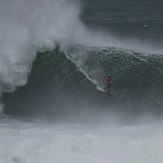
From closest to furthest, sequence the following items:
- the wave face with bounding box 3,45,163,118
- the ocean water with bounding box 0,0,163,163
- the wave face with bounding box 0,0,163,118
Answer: the ocean water with bounding box 0,0,163,163, the wave face with bounding box 3,45,163,118, the wave face with bounding box 0,0,163,118

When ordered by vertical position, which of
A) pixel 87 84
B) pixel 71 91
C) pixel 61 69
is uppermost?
pixel 61 69

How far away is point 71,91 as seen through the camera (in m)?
28.1

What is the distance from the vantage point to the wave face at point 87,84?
88.2ft

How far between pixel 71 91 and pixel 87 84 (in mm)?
1088

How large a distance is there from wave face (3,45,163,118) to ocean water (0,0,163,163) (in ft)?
0.19

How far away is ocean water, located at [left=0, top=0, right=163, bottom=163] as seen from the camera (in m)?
20.0

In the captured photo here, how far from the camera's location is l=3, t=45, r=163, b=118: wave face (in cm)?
2688

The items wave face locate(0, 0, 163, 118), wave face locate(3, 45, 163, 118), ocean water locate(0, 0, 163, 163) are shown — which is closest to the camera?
ocean water locate(0, 0, 163, 163)

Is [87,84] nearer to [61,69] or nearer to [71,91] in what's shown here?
[71,91]

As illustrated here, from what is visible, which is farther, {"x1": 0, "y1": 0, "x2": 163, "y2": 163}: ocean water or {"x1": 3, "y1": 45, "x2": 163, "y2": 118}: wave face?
{"x1": 3, "y1": 45, "x2": 163, "y2": 118}: wave face

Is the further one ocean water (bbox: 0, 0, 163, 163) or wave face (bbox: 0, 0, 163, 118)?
wave face (bbox: 0, 0, 163, 118)

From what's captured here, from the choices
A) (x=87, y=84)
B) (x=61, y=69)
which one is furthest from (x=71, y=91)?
(x=61, y=69)

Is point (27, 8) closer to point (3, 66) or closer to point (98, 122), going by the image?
point (3, 66)

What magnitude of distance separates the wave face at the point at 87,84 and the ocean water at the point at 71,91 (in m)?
0.06
